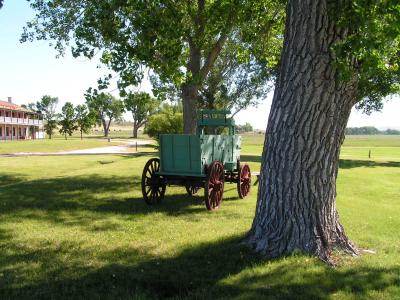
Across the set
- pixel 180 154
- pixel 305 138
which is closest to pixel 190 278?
pixel 305 138

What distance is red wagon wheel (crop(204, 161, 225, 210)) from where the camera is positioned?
37.0ft

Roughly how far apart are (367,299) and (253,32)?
1313 cm

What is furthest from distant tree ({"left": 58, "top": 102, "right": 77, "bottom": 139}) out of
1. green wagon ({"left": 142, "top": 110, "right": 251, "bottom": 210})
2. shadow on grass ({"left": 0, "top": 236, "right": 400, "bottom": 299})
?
shadow on grass ({"left": 0, "top": 236, "right": 400, "bottom": 299})

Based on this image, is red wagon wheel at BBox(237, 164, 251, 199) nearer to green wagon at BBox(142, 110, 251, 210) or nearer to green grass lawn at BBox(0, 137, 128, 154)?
green wagon at BBox(142, 110, 251, 210)

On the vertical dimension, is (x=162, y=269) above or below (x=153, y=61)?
below

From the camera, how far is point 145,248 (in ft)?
24.7

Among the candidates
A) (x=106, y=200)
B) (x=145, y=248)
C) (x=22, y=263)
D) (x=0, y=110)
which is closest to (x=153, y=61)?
(x=106, y=200)

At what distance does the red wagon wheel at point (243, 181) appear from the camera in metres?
13.8

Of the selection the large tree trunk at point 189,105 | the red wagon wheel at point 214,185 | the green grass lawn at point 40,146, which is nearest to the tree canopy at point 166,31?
the large tree trunk at point 189,105

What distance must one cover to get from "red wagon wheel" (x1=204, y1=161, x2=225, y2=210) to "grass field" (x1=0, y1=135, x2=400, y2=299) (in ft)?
1.04

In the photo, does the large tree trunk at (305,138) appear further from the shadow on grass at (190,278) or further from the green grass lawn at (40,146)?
the green grass lawn at (40,146)

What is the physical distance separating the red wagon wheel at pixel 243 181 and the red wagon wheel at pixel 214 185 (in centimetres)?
169

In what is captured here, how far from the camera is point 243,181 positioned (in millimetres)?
14164

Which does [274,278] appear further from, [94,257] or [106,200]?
[106,200]
